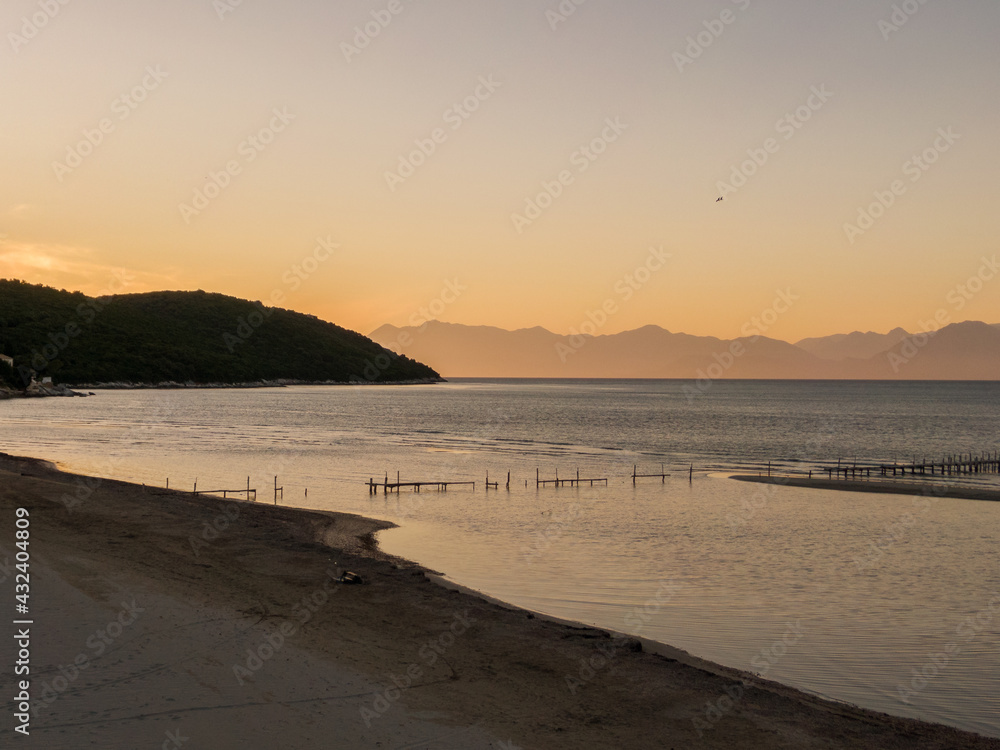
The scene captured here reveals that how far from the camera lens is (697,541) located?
32094 mm

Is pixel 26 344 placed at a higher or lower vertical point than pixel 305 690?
higher

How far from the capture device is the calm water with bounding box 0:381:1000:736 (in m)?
17.5

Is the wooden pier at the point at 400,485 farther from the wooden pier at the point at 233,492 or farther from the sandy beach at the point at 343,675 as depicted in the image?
the sandy beach at the point at 343,675

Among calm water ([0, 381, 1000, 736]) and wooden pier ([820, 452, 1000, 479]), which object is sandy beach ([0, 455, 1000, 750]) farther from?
wooden pier ([820, 452, 1000, 479])

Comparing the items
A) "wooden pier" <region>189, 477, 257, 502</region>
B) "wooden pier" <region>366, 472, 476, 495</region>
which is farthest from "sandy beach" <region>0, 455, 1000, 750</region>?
"wooden pier" <region>366, 472, 476, 495</region>

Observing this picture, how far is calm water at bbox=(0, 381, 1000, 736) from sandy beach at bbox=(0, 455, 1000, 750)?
9.09 feet

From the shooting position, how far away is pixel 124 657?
12992 millimetres

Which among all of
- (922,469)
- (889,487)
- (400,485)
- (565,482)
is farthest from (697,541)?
(922,469)

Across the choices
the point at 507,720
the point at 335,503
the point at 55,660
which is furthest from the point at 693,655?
the point at 335,503

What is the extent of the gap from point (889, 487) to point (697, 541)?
27626 millimetres

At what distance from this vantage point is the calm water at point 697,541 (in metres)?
17.5

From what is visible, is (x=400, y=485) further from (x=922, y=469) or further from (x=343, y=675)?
(x=922, y=469)

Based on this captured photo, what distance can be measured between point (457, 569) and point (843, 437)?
285 feet

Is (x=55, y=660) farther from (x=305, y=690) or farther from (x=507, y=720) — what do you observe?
(x=507, y=720)
